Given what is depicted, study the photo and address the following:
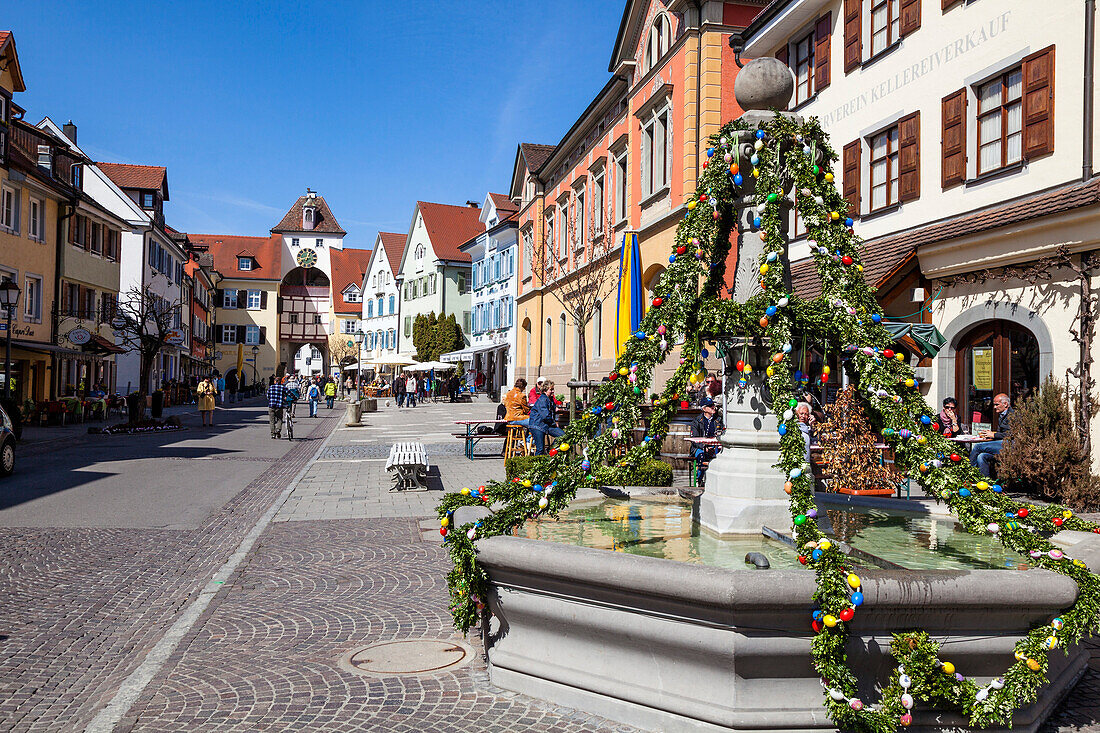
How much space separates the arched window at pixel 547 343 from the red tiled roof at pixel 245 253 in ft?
168

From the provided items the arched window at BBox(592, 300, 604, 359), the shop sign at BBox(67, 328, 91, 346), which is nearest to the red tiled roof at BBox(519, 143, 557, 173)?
the arched window at BBox(592, 300, 604, 359)

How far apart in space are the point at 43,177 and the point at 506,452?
21865 mm

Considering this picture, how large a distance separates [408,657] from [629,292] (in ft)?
47.6

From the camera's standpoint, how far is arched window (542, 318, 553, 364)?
39.3m

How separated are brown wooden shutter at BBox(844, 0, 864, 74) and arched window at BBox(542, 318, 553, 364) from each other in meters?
22.7

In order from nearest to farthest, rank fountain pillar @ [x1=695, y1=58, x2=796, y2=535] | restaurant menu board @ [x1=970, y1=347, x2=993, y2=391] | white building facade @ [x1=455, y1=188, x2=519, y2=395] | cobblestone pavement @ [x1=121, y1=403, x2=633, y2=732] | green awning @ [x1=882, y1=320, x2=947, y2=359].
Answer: cobblestone pavement @ [x1=121, y1=403, x2=633, y2=732]
fountain pillar @ [x1=695, y1=58, x2=796, y2=535]
green awning @ [x1=882, y1=320, x2=947, y2=359]
restaurant menu board @ [x1=970, y1=347, x2=993, y2=391]
white building facade @ [x1=455, y1=188, x2=519, y2=395]

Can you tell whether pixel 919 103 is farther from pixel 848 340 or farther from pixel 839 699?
pixel 839 699

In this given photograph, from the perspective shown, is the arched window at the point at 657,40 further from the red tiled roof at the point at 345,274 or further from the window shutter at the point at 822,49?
the red tiled roof at the point at 345,274

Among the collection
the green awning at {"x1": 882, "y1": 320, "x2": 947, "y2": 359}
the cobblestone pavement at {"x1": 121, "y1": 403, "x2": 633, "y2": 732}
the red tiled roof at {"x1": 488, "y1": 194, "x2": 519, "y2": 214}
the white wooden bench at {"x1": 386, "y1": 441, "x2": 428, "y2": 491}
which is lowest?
the cobblestone pavement at {"x1": 121, "y1": 403, "x2": 633, "y2": 732}

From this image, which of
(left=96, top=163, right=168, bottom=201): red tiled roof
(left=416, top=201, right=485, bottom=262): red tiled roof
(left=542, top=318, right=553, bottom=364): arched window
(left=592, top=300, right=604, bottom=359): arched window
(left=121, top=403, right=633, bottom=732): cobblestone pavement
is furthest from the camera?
(left=416, top=201, right=485, bottom=262): red tiled roof

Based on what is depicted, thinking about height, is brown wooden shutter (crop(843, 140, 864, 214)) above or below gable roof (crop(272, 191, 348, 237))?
below

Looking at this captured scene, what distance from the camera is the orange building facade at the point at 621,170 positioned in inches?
869

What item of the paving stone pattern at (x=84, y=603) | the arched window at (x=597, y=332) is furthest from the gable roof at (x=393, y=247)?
the paving stone pattern at (x=84, y=603)

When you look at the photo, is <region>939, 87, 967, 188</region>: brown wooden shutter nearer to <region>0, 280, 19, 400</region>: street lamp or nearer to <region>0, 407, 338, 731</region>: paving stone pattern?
<region>0, 407, 338, 731</region>: paving stone pattern
